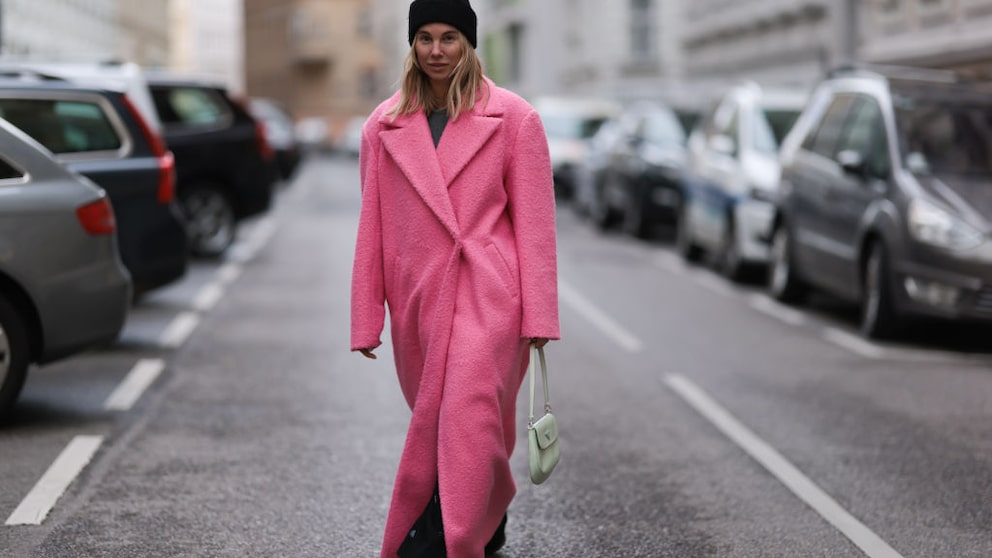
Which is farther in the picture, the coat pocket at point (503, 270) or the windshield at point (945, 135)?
the windshield at point (945, 135)

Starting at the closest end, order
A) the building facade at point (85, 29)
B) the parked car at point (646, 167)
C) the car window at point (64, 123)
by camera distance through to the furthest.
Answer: the car window at point (64, 123)
the parked car at point (646, 167)
the building facade at point (85, 29)

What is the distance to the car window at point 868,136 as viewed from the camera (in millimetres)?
12211

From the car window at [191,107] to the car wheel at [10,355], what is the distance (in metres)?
9.82

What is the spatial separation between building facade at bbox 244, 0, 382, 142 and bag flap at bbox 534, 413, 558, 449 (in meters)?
94.3

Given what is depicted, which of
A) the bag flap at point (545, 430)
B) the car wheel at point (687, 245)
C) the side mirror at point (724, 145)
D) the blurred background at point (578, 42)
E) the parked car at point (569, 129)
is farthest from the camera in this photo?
the parked car at point (569, 129)

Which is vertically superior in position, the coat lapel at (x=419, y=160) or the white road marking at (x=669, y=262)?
the coat lapel at (x=419, y=160)

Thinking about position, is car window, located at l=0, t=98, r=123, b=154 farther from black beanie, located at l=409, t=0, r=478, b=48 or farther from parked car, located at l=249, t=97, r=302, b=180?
parked car, located at l=249, t=97, r=302, b=180

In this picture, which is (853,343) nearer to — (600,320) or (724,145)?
(600,320)

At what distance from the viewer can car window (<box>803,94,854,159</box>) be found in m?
13.3

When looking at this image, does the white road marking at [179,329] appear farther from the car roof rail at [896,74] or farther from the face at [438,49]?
the face at [438,49]

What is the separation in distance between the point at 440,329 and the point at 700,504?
2025 millimetres

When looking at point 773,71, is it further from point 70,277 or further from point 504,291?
point 504,291

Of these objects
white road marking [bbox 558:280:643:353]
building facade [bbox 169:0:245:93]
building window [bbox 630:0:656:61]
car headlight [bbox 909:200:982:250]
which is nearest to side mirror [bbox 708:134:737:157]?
white road marking [bbox 558:280:643:353]

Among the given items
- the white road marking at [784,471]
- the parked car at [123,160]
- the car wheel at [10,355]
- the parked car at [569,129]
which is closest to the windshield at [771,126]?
the parked car at [123,160]
